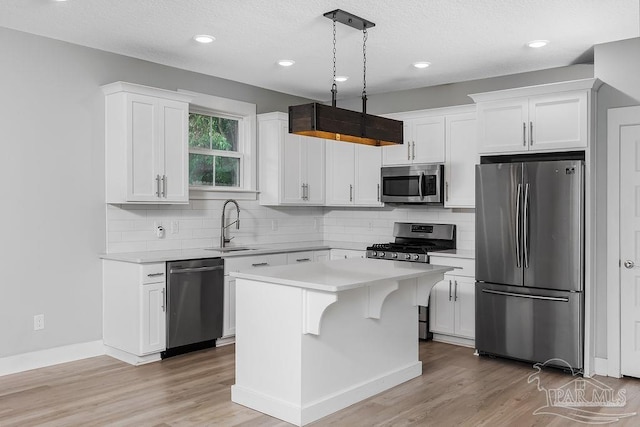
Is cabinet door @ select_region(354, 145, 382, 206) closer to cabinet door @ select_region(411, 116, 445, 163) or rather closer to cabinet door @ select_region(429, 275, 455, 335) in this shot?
cabinet door @ select_region(411, 116, 445, 163)

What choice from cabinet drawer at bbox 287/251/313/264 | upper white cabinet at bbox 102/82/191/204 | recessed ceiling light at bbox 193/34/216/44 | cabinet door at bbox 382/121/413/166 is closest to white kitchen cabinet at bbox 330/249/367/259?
cabinet drawer at bbox 287/251/313/264

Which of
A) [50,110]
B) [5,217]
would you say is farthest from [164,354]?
[50,110]

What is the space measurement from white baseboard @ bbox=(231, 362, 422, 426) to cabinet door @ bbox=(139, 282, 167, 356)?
114cm

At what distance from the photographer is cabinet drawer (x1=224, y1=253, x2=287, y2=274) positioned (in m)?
5.11

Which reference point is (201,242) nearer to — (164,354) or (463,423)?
(164,354)

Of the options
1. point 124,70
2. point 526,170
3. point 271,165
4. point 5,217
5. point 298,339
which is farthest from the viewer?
point 271,165

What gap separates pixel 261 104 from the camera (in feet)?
20.4

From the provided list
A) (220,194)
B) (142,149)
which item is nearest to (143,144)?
(142,149)

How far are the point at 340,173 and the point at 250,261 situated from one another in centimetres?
173

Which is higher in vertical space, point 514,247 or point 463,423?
point 514,247

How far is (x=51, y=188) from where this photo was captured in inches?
176

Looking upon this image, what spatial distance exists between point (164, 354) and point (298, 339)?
6.10 ft

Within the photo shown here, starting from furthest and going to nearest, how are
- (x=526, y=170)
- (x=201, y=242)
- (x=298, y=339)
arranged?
1. (x=201, y=242)
2. (x=526, y=170)
3. (x=298, y=339)

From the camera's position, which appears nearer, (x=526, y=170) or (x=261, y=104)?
(x=526, y=170)
